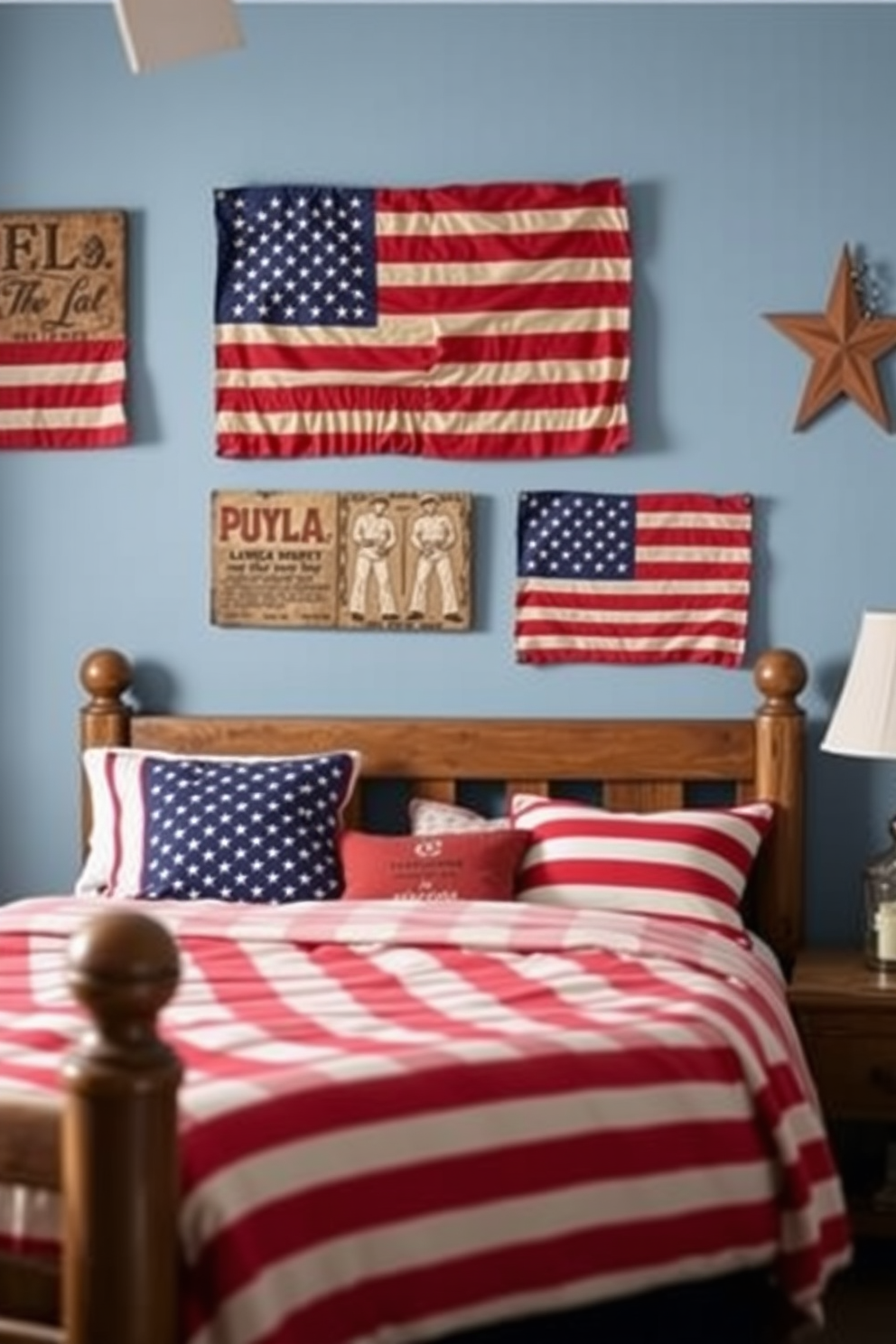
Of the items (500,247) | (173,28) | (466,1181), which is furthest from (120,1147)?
(500,247)

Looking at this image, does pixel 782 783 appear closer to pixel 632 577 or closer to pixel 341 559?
pixel 632 577

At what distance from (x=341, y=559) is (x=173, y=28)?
175 cm

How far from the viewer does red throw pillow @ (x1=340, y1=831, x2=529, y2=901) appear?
3820mm

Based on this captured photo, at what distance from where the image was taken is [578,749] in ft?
13.7

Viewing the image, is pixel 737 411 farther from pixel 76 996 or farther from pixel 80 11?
pixel 76 996

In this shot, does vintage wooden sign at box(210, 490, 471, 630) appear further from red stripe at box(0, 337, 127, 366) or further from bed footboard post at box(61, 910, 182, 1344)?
bed footboard post at box(61, 910, 182, 1344)

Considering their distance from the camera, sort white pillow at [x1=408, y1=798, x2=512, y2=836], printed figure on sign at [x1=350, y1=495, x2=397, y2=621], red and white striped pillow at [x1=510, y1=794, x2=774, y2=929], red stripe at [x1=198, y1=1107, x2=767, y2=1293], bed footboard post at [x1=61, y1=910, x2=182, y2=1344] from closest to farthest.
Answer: bed footboard post at [x1=61, y1=910, x2=182, y2=1344] < red stripe at [x1=198, y1=1107, x2=767, y2=1293] < red and white striped pillow at [x1=510, y1=794, x2=774, y2=929] < white pillow at [x1=408, y1=798, x2=512, y2=836] < printed figure on sign at [x1=350, y1=495, x2=397, y2=621]

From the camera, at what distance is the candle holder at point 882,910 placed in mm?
3885

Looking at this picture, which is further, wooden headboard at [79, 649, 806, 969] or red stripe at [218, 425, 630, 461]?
red stripe at [218, 425, 630, 461]

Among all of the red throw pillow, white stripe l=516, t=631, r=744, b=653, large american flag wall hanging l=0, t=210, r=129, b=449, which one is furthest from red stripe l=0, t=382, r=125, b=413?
the red throw pillow

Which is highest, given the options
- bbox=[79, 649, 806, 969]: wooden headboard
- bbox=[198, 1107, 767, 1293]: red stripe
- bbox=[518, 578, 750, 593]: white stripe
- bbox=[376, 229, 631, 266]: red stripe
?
bbox=[376, 229, 631, 266]: red stripe

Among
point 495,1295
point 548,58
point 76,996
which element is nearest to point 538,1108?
point 495,1295

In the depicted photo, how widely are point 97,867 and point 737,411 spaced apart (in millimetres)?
1532

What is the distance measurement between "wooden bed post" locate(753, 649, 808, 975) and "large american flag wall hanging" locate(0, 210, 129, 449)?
141cm
